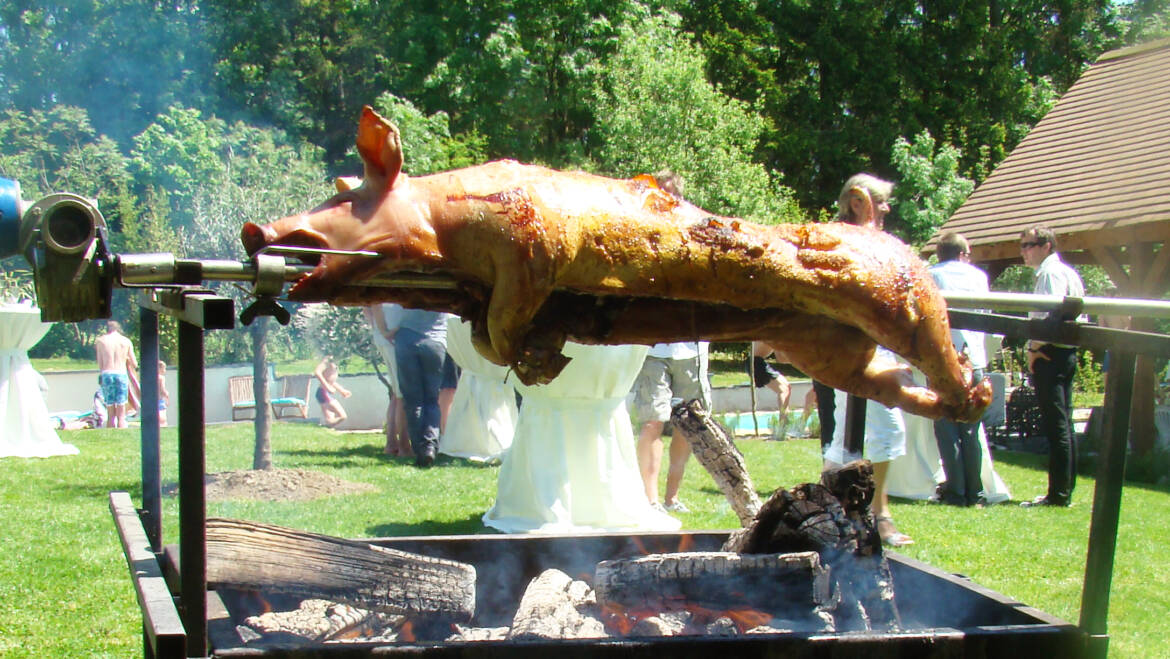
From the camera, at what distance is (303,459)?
→ 31.5 ft

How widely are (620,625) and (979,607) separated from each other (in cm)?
113

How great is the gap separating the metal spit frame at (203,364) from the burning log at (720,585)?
0.84m

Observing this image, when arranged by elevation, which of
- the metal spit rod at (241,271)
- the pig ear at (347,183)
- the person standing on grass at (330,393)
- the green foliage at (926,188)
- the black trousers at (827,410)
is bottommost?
the person standing on grass at (330,393)

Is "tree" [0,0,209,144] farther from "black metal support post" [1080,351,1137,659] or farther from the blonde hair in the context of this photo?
"black metal support post" [1080,351,1137,659]

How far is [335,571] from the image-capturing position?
289 cm

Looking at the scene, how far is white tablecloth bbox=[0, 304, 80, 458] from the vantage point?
384 inches

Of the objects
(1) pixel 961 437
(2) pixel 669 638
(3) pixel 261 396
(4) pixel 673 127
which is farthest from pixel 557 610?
(4) pixel 673 127

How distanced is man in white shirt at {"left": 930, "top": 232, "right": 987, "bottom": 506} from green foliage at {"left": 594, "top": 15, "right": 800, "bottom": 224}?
1273cm

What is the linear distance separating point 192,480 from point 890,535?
507 centimetres

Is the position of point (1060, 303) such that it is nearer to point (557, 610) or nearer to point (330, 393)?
point (557, 610)

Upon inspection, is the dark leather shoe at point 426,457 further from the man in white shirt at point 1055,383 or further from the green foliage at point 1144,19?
the green foliage at point 1144,19

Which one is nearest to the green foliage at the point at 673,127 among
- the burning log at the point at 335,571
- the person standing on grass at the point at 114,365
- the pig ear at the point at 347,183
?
the person standing on grass at the point at 114,365

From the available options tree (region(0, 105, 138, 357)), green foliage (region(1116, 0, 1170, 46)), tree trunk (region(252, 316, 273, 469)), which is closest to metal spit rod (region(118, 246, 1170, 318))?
tree trunk (region(252, 316, 273, 469))

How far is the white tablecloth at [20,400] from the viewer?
9750mm
